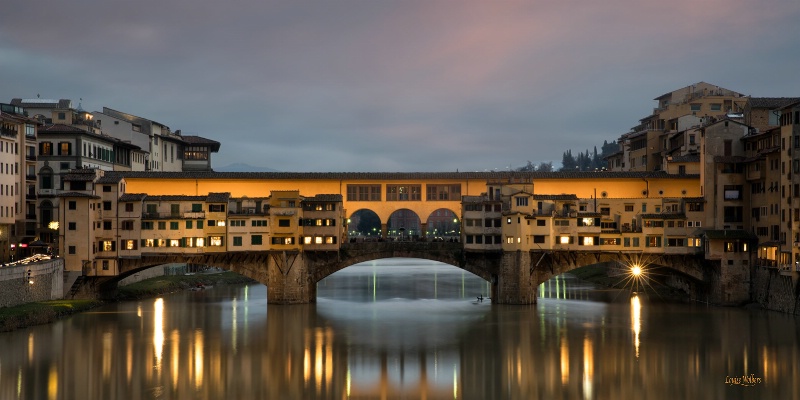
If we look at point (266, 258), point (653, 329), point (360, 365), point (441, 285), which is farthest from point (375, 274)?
point (360, 365)

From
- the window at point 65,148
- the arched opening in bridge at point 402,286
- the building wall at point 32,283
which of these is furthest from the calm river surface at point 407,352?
the window at point 65,148

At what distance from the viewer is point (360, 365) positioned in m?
46.1

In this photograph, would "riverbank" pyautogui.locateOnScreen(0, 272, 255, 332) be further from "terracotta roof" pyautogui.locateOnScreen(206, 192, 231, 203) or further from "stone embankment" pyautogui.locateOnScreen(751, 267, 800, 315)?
"stone embankment" pyautogui.locateOnScreen(751, 267, 800, 315)

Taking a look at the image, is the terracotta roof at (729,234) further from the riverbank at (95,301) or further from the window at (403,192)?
the riverbank at (95,301)

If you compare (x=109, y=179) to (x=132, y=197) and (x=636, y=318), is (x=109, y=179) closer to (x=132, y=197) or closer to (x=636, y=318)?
(x=132, y=197)

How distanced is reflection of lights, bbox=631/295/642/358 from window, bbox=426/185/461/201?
17.3 metres

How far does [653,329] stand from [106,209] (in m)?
41.5

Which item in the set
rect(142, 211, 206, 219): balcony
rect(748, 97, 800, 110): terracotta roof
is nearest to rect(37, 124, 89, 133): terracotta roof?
rect(142, 211, 206, 219): balcony

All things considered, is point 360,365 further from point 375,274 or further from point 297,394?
point 375,274

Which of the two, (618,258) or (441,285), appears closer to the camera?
(618,258)

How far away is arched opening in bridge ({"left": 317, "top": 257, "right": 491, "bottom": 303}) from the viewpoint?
7856 cm

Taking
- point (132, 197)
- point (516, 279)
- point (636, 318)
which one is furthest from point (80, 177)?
point (636, 318)

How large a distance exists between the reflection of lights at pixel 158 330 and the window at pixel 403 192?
21.1 meters

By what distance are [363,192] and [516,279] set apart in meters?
16.4
